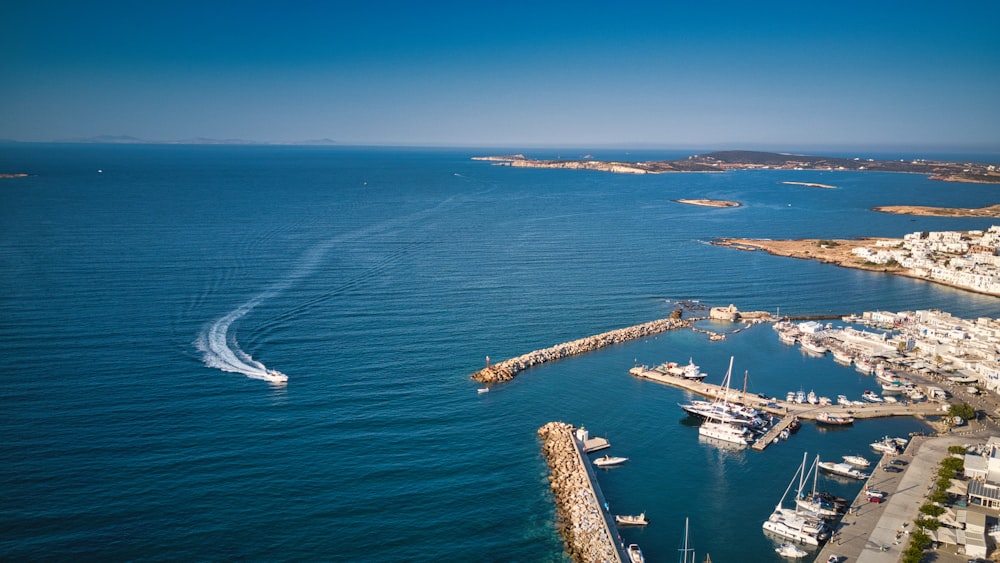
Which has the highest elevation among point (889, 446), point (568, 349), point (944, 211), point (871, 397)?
point (944, 211)

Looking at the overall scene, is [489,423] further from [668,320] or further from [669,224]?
[669,224]

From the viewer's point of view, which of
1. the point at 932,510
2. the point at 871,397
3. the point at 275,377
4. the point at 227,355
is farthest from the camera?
the point at 227,355

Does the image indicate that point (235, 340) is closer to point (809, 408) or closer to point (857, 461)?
point (809, 408)

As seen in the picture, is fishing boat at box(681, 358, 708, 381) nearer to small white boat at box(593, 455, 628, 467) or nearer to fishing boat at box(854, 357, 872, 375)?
fishing boat at box(854, 357, 872, 375)

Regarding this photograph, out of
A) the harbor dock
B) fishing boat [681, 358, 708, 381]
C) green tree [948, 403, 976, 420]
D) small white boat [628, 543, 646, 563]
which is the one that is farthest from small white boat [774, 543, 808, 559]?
green tree [948, 403, 976, 420]

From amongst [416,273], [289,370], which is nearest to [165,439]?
[289,370]

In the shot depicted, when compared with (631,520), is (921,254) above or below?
above

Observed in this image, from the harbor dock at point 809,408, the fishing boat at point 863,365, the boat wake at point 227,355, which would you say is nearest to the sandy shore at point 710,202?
the fishing boat at point 863,365

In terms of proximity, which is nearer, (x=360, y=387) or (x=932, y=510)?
(x=932, y=510)

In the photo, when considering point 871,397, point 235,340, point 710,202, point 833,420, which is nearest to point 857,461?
point 833,420
